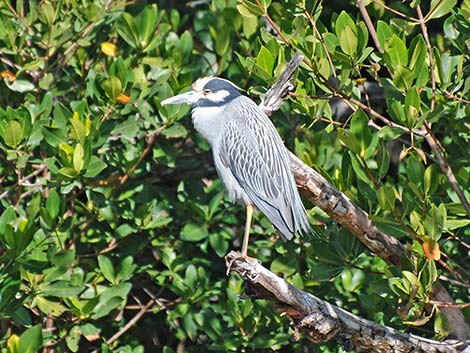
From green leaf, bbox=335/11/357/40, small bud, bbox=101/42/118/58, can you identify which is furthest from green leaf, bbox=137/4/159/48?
green leaf, bbox=335/11/357/40

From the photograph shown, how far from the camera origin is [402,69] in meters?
3.49

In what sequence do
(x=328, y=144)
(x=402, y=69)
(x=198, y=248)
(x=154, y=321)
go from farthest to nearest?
1. (x=154, y=321)
2. (x=198, y=248)
3. (x=328, y=144)
4. (x=402, y=69)

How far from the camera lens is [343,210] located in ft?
12.0

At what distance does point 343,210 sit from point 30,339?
1323 mm

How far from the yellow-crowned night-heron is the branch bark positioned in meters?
0.17

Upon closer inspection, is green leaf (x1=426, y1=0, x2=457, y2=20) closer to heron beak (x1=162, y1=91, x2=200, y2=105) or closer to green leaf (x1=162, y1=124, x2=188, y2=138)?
heron beak (x1=162, y1=91, x2=200, y2=105)

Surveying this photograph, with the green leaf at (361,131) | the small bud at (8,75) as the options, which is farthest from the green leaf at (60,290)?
the green leaf at (361,131)

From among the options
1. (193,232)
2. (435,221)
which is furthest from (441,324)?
(193,232)

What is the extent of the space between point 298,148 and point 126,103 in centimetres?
82

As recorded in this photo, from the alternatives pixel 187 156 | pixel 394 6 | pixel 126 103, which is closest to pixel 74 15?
pixel 126 103

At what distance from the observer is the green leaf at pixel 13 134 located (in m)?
3.97

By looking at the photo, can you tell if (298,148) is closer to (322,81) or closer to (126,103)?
(322,81)

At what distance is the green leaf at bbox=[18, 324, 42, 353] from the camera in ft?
12.0

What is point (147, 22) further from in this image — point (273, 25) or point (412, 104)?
point (412, 104)
